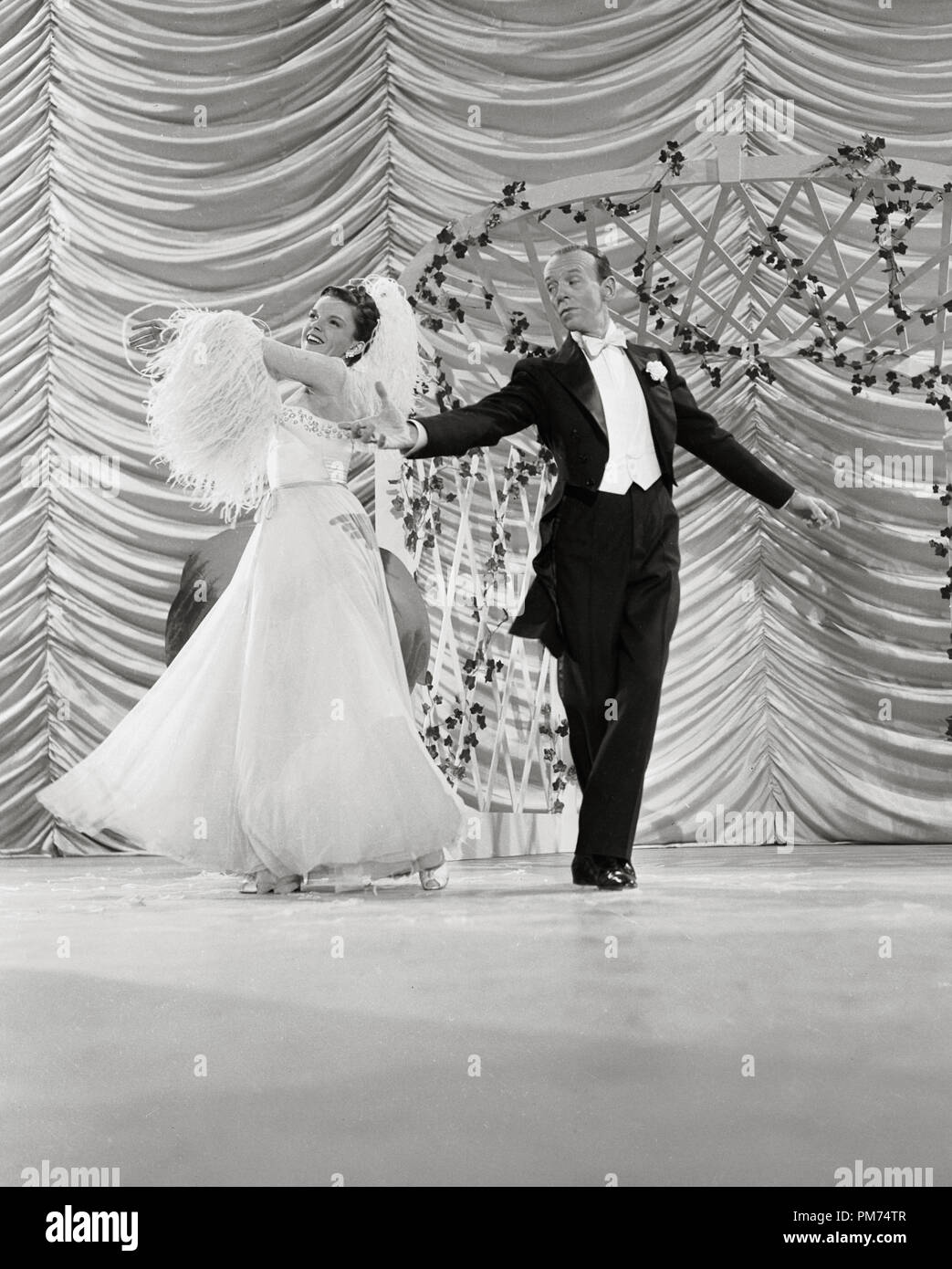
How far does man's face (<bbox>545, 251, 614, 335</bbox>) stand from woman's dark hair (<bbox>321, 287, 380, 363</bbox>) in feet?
1.30

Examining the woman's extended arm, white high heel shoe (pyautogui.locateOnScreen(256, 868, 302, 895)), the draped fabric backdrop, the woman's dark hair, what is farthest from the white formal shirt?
the draped fabric backdrop

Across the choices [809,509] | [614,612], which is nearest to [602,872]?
[614,612]

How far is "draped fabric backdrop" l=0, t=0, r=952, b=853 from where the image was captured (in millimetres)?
5406

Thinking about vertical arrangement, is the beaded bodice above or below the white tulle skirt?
above

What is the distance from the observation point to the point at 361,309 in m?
3.31

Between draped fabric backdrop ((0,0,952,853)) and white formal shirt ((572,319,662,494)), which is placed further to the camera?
draped fabric backdrop ((0,0,952,853))

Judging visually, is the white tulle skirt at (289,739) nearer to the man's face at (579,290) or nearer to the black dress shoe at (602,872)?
the black dress shoe at (602,872)

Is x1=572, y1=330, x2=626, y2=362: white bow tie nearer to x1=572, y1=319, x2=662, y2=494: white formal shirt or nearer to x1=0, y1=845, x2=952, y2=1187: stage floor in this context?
x1=572, y1=319, x2=662, y2=494: white formal shirt

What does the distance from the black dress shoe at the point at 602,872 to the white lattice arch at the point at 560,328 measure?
126cm

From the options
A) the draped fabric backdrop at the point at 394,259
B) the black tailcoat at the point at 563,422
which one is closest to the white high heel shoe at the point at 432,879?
the black tailcoat at the point at 563,422

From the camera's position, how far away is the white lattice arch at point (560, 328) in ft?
13.8

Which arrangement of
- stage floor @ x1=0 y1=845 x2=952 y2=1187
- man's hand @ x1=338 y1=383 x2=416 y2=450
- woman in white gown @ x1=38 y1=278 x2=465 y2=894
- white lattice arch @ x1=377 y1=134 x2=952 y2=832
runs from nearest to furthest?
stage floor @ x1=0 y1=845 x2=952 y2=1187 < man's hand @ x1=338 y1=383 x2=416 y2=450 < woman in white gown @ x1=38 y1=278 x2=465 y2=894 < white lattice arch @ x1=377 y1=134 x2=952 y2=832

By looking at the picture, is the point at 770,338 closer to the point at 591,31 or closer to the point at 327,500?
the point at 591,31

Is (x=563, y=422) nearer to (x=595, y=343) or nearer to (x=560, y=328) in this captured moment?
(x=595, y=343)
